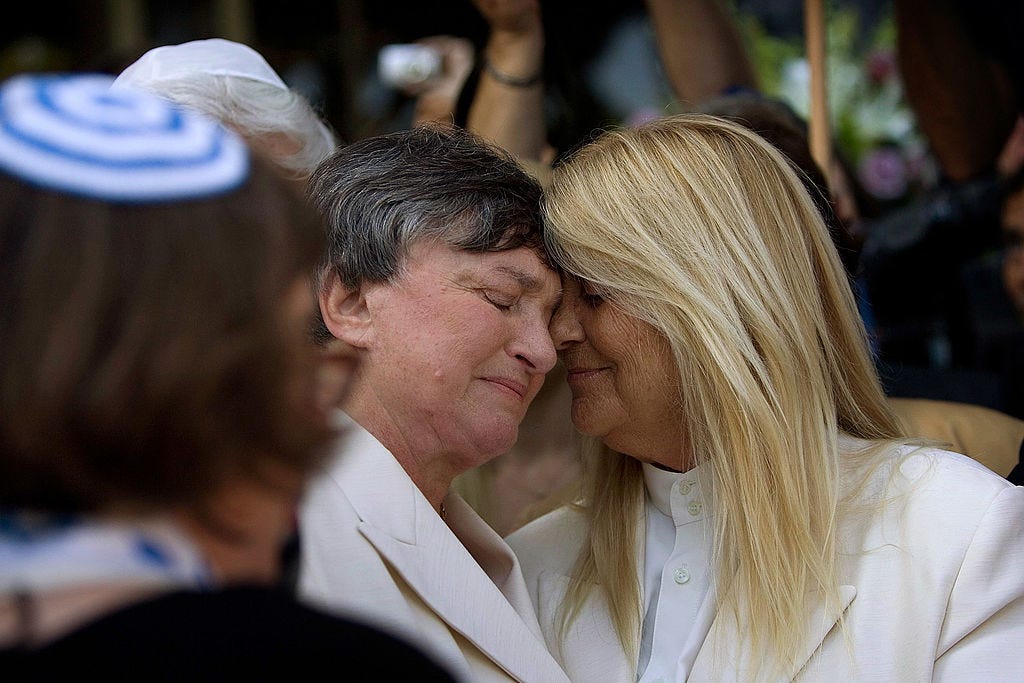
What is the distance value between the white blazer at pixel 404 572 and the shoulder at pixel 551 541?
40cm

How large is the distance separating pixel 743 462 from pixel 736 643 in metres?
0.30

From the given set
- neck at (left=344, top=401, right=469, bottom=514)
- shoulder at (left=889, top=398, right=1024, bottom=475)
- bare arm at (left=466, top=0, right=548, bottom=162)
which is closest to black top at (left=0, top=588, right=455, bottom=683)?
neck at (left=344, top=401, right=469, bottom=514)

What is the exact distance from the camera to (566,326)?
7.25 ft

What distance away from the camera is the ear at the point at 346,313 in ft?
6.73

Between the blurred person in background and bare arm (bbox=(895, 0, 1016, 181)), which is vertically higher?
the blurred person in background

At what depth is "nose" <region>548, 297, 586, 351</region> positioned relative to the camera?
2.21 metres

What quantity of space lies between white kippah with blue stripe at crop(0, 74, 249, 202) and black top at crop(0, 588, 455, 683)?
297mm

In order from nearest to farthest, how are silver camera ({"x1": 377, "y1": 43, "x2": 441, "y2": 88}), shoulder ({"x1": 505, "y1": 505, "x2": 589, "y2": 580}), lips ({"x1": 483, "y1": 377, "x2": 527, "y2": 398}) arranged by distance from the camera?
1. lips ({"x1": 483, "y1": 377, "x2": 527, "y2": 398})
2. shoulder ({"x1": 505, "y1": 505, "x2": 589, "y2": 580})
3. silver camera ({"x1": 377, "y1": 43, "x2": 441, "y2": 88})

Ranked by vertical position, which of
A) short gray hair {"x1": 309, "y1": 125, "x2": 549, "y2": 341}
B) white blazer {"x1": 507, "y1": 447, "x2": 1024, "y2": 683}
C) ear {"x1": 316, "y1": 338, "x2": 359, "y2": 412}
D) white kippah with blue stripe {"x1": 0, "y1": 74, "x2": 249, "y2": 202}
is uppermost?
white kippah with blue stripe {"x1": 0, "y1": 74, "x2": 249, "y2": 202}

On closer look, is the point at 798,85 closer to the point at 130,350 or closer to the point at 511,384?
the point at 511,384

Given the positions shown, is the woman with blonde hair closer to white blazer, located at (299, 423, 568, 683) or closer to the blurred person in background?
white blazer, located at (299, 423, 568, 683)

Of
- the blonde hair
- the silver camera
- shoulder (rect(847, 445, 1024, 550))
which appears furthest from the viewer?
the silver camera

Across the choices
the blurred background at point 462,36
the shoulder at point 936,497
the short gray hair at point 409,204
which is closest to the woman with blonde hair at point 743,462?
the shoulder at point 936,497

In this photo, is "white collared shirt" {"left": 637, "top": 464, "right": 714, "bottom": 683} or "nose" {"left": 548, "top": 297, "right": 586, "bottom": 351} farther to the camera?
"nose" {"left": 548, "top": 297, "right": 586, "bottom": 351}
